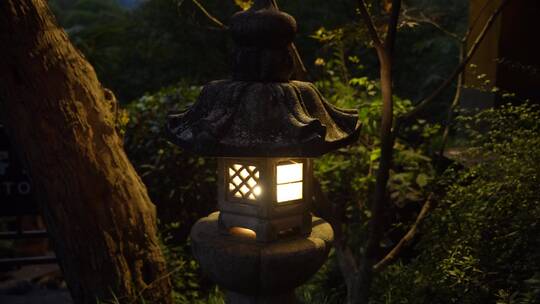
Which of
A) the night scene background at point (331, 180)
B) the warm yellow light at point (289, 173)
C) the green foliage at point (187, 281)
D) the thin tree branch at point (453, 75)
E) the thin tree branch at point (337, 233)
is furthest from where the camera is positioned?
the green foliage at point (187, 281)

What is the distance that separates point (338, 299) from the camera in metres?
5.55

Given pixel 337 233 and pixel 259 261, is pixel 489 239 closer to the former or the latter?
pixel 259 261

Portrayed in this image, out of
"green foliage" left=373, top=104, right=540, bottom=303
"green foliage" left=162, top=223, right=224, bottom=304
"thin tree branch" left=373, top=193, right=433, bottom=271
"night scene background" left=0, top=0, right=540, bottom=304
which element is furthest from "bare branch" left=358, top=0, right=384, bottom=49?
"green foliage" left=162, top=223, right=224, bottom=304

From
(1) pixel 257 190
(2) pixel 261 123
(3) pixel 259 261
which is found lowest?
(3) pixel 259 261

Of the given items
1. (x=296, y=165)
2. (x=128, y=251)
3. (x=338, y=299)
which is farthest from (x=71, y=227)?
→ (x=338, y=299)

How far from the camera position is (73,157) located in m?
4.32

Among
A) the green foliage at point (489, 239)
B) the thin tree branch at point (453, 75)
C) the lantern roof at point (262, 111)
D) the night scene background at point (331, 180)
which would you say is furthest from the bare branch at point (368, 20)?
the green foliage at point (489, 239)

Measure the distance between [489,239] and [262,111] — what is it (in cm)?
189

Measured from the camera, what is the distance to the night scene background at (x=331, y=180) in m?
3.57

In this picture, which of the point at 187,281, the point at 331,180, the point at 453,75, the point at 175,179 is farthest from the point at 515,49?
the point at 187,281

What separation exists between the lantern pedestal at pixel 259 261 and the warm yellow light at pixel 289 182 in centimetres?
30

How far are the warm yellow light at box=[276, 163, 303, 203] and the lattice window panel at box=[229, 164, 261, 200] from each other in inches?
5.5

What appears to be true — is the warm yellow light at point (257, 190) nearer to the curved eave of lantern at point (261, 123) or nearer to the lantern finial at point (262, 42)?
the curved eave of lantern at point (261, 123)

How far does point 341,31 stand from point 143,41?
8.89 meters
